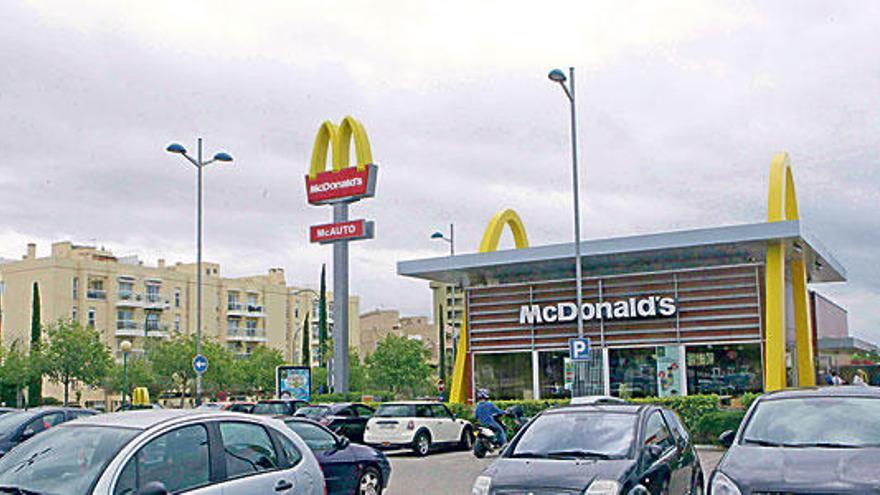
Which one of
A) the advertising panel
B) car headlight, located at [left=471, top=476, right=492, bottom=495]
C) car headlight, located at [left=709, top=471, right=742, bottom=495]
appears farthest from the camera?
the advertising panel

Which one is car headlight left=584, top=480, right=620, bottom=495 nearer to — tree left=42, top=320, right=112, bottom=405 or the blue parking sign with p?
the blue parking sign with p

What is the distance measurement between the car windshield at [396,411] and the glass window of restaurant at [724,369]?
30.7 ft

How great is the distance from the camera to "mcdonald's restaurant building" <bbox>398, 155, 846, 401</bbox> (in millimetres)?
27078

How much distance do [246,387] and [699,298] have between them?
60.3 meters

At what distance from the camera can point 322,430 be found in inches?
526

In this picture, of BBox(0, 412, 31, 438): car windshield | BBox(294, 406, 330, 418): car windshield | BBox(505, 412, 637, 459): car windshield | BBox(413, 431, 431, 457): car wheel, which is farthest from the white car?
Answer: BBox(505, 412, 637, 459): car windshield

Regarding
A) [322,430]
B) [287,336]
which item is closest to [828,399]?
[322,430]

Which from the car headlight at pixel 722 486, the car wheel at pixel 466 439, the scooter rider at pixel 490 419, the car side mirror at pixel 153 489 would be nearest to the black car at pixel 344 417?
the car wheel at pixel 466 439

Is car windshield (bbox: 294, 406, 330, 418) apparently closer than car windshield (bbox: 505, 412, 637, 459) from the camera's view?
No

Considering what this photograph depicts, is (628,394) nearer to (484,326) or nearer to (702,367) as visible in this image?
(702,367)

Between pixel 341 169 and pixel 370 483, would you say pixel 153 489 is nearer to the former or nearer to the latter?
pixel 370 483

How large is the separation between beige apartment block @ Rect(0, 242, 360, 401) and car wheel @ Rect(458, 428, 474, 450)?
55096 mm

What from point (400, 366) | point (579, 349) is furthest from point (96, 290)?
point (579, 349)

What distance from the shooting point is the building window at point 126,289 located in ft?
283
